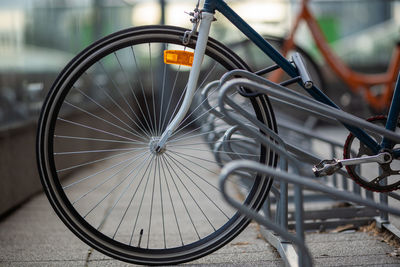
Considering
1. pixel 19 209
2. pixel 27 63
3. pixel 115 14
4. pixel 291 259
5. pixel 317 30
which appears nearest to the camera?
pixel 291 259

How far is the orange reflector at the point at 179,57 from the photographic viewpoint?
83.5 inches

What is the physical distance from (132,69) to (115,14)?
1436 millimetres

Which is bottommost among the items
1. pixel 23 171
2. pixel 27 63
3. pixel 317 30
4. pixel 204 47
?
pixel 23 171

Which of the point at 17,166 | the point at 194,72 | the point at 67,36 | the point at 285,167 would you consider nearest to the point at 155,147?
the point at 194,72

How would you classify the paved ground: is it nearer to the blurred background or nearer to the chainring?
the chainring

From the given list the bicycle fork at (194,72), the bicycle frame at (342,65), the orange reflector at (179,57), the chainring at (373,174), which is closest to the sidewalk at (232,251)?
the chainring at (373,174)

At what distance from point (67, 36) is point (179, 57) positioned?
3.50 meters

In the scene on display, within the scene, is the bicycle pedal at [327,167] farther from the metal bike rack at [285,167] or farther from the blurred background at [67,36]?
the blurred background at [67,36]

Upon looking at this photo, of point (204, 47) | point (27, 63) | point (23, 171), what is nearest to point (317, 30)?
point (27, 63)

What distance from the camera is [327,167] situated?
6.96ft

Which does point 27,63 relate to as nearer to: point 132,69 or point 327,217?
point 327,217

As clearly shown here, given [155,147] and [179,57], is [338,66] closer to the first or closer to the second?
[179,57]

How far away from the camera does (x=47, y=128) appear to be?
210cm

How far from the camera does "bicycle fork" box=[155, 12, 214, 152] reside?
6.86 feet
